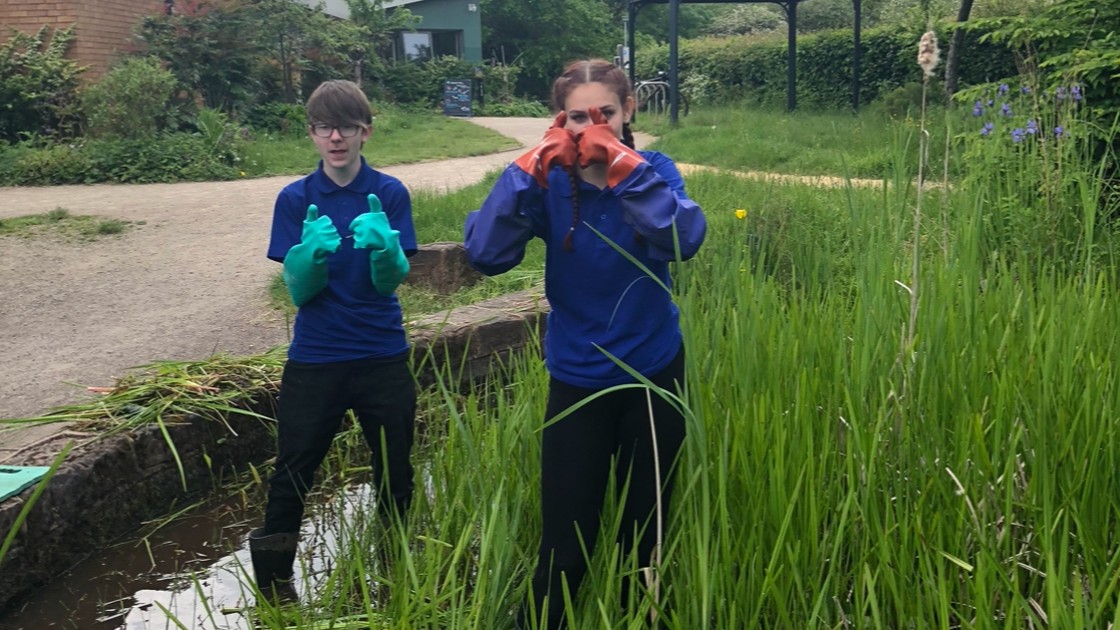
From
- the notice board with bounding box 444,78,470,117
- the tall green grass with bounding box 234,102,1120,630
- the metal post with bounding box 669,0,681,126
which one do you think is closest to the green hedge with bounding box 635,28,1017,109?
the metal post with bounding box 669,0,681,126

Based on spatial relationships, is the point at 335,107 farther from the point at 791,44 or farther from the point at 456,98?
the point at 456,98

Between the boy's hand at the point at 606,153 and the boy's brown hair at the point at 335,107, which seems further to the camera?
the boy's brown hair at the point at 335,107

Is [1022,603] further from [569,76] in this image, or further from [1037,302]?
[1037,302]

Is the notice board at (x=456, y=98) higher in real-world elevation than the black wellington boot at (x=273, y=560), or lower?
higher

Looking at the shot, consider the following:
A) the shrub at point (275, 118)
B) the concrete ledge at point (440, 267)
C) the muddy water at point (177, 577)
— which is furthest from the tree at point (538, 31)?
the muddy water at point (177, 577)

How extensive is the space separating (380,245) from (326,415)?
506 mm

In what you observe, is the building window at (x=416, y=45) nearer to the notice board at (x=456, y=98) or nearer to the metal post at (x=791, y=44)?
the notice board at (x=456, y=98)

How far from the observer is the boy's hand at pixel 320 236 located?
2455 millimetres

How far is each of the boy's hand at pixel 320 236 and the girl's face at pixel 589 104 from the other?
811 millimetres

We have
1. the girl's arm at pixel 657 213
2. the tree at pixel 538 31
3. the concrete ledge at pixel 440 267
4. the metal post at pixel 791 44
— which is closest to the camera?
the girl's arm at pixel 657 213

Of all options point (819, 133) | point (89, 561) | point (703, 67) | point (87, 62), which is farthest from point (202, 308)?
point (703, 67)

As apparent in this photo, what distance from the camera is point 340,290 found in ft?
8.54

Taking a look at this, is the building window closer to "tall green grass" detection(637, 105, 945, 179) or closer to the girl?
"tall green grass" detection(637, 105, 945, 179)

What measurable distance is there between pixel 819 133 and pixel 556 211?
12037mm
